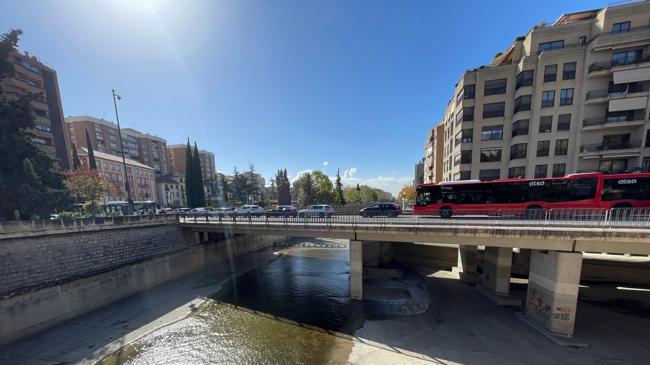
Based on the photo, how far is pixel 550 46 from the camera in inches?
1036

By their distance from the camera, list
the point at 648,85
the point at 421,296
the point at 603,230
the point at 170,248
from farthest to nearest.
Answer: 1. the point at 170,248
2. the point at 648,85
3. the point at 421,296
4. the point at 603,230

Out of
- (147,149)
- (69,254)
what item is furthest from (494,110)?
(147,149)

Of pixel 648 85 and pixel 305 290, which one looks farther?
pixel 648 85

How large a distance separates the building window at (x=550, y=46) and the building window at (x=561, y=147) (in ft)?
38.4

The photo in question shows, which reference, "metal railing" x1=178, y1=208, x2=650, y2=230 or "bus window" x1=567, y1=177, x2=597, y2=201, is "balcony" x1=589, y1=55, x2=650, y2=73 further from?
"metal railing" x1=178, y1=208, x2=650, y2=230

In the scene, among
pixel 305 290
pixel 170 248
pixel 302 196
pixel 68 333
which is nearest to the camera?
pixel 68 333

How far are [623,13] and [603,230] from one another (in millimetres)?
30913

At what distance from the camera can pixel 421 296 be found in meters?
16.8

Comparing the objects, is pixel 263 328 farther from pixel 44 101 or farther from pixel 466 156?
pixel 44 101

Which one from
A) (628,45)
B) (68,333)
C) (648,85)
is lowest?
(68,333)

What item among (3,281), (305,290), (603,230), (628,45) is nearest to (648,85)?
(628,45)

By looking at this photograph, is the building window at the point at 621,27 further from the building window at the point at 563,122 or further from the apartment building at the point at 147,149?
the apartment building at the point at 147,149

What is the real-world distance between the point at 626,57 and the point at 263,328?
46.2 meters

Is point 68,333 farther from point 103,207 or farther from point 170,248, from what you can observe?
point 103,207
